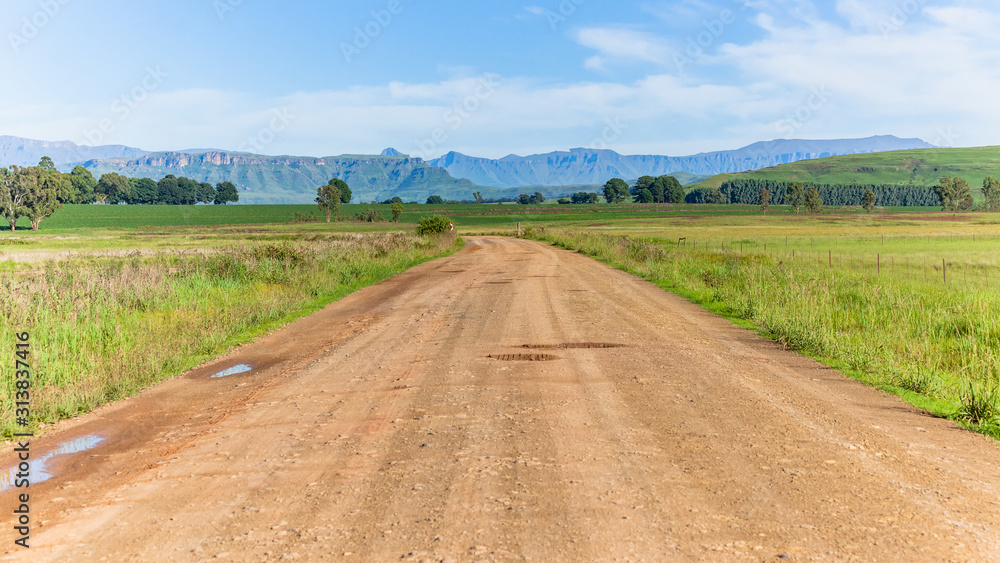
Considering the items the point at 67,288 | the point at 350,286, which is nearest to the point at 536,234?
the point at 350,286

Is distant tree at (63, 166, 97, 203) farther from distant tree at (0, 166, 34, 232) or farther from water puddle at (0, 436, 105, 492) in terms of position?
water puddle at (0, 436, 105, 492)

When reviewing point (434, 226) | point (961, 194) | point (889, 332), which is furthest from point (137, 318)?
point (961, 194)

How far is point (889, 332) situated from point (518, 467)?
999 cm

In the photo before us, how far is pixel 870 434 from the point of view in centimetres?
623

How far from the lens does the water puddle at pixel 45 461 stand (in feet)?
17.7

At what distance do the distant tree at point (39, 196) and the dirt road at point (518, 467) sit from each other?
341ft

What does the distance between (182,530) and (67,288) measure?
14499 mm

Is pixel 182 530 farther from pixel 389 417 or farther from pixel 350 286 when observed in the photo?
pixel 350 286

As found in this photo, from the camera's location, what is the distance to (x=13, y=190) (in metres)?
90.1

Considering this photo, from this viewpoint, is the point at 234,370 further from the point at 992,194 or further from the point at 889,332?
the point at 992,194

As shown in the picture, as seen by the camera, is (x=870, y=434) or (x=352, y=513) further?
(x=870, y=434)

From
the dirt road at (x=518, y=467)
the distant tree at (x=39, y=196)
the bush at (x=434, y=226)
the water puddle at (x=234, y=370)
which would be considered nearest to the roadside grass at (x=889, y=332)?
the dirt road at (x=518, y=467)

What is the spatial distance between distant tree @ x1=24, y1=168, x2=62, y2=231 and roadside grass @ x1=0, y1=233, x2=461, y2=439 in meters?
88.1

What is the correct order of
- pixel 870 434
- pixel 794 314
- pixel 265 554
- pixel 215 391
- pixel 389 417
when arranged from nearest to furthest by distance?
1. pixel 265 554
2. pixel 870 434
3. pixel 389 417
4. pixel 215 391
5. pixel 794 314
